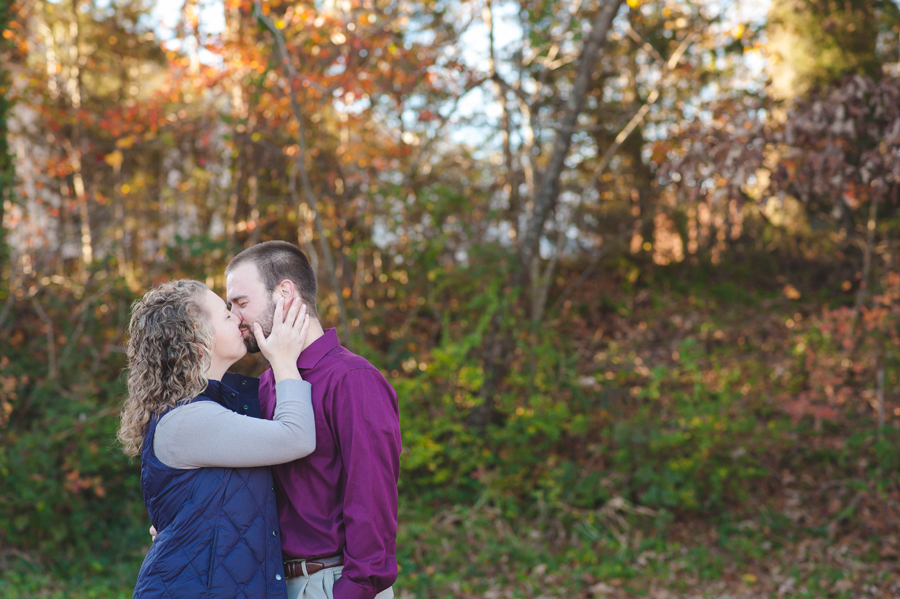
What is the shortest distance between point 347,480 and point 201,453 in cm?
44

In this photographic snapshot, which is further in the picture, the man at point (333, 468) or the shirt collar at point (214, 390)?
the shirt collar at point (214, 390)

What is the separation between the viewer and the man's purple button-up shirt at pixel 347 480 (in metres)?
2.07

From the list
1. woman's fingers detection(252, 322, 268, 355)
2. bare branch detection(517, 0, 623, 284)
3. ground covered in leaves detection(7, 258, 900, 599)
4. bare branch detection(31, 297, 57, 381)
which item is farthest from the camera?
bare branch detection(517, 0, 623, 284)

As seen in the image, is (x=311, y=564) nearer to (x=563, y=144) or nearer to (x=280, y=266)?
(x=280, y=266)

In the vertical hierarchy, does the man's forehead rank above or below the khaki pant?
above

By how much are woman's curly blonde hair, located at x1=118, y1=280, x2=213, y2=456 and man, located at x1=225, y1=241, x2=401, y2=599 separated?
17cm

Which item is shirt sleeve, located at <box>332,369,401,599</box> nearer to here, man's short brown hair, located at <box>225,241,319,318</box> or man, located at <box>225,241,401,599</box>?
man, located at <box>225,241,401,599</box>

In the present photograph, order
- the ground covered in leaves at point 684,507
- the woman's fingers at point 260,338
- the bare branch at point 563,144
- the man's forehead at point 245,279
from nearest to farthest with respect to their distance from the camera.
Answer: the woman's fingers at point 260,338 → the man's forehead at point 245,279 → the ground covered in leaves at point 684,507 → the bare branch at point 563,144

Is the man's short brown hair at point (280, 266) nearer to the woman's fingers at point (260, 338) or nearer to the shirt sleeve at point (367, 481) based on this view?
the woman's fingers at point (260, 338)

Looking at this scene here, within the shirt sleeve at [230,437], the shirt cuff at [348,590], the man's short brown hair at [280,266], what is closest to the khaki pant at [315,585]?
the shirt cuff at [348,590]

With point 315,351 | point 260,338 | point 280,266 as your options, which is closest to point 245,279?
point 280,266

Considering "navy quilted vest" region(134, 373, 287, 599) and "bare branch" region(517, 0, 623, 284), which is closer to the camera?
"navy quilted vest" region(134, 373, 287, 599)

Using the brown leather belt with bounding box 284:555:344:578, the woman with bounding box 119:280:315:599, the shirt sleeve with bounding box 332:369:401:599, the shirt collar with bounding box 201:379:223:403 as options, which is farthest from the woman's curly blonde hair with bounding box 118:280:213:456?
the brown leather belt with bounding box 284:555:344:578

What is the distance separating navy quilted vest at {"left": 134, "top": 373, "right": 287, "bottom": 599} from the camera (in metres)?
2.06
